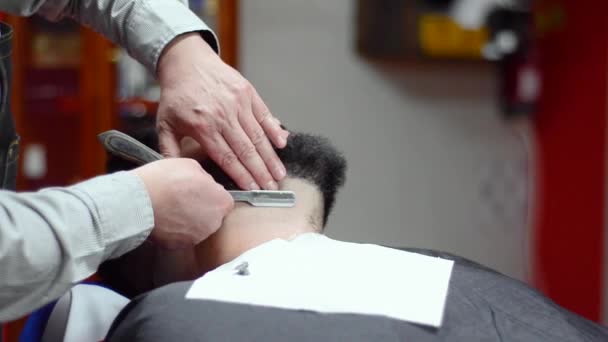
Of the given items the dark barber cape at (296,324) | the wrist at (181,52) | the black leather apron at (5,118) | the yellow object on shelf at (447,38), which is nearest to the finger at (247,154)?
the wrist at (181,52)

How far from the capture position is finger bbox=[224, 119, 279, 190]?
45.8 inches

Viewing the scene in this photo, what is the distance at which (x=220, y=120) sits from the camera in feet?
3.84

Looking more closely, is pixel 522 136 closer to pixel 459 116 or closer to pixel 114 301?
pixel 459 116

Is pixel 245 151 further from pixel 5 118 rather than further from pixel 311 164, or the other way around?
pixel 5 118

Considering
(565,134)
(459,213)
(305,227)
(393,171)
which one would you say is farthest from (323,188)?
(565,134)

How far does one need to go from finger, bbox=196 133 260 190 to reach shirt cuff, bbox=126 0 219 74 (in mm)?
219

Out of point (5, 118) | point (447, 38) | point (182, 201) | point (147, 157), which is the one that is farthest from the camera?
point (447, 38)

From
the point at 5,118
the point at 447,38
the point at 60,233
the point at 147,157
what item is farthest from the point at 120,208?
the point at 447,38

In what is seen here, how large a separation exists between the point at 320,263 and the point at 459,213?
7.64 ft

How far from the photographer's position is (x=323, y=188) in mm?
1260

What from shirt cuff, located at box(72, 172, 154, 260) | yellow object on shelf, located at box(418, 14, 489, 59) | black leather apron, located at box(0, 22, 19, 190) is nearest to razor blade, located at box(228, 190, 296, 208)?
shirt cuff, located at box(72, 172, 154, 260)

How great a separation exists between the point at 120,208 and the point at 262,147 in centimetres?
34

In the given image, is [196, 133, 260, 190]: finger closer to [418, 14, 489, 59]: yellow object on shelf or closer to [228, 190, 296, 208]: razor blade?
[228, 190, 296, 208]: razor blade

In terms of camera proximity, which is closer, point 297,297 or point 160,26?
point 297,297
